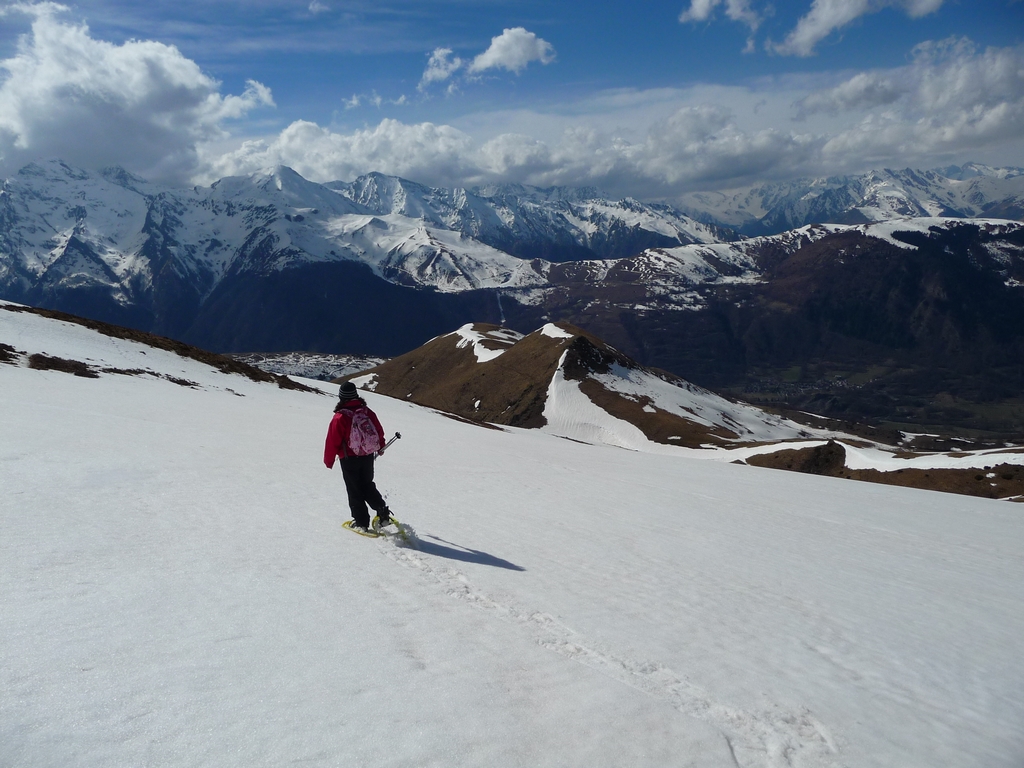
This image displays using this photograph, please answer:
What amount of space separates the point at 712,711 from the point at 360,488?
795 cm

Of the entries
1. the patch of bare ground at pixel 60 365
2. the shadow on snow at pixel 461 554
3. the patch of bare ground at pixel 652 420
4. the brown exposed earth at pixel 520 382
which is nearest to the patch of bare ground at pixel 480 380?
the brown exposed earth at pixel 520 382

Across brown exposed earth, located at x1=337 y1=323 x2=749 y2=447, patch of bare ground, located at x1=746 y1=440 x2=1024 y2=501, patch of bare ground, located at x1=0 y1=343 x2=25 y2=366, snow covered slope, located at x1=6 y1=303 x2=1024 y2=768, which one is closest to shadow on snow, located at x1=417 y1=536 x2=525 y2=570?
snow covered slope, located at x1=6 y1=303 x2=1024 y2=768

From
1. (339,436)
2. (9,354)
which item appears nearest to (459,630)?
(339,436)

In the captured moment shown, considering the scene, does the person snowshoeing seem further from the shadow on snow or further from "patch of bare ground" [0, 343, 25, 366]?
"patch of bare ground" [0, 343, 25, 366]

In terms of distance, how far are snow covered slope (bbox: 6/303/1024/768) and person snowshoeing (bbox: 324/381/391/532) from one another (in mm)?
683

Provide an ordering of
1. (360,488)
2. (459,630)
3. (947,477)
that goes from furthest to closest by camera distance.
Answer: (947,477) < (360,488) < (459,630)

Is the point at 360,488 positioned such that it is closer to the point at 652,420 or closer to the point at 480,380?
the point at 652,420

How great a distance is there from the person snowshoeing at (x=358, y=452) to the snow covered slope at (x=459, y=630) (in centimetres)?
68

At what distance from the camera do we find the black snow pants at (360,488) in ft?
40.0

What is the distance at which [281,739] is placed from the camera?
5.01 meters

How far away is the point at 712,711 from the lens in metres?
6.58

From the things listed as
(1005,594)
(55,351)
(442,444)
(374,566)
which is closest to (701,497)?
(1005,594)

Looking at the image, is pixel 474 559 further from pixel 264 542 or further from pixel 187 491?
pixel 187 491

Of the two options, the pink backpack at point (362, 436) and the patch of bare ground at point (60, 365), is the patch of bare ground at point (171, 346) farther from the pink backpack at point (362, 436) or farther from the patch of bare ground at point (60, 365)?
the pink backpack at point (362, 436)
